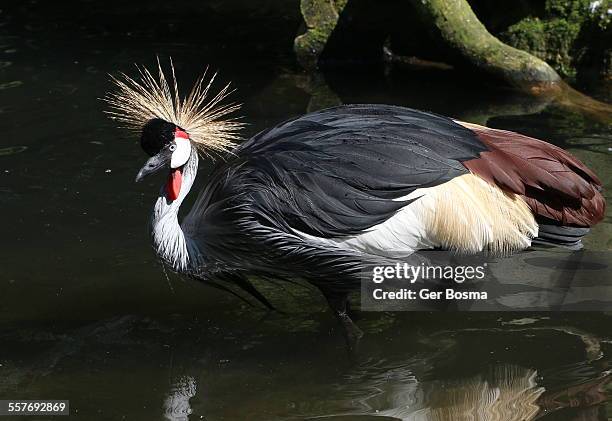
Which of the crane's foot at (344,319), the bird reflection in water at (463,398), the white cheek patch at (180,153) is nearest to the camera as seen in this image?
the bird reflection in water at (463,398)

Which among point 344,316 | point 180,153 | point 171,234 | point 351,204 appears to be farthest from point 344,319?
point 180,153

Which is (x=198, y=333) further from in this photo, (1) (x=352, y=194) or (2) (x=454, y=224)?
(2) (x=454, y=224)

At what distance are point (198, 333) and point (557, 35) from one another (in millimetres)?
3674

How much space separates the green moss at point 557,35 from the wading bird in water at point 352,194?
9.72 ft

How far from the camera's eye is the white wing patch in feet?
11.7

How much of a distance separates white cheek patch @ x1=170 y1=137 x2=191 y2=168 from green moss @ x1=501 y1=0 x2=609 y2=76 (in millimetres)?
3484

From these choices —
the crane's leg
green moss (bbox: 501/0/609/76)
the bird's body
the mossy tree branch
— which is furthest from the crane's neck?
green moss (bbox: 501/0/609/76)

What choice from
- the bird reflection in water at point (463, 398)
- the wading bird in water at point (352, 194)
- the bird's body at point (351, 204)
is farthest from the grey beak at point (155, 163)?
the bird reflection in water at point (463, 398)

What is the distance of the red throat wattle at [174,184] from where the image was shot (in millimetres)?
3688

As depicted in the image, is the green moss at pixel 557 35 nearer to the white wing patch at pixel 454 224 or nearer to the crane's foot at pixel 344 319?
the white wing patch at pixel 454 224

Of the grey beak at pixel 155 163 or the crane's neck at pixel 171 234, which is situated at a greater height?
the grey beak at pixel 155 163

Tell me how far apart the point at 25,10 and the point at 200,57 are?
185 centimetres

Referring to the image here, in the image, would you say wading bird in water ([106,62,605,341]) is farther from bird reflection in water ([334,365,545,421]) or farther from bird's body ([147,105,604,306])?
bird reflection in water ([334,365,545,421])

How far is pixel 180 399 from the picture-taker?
343cm
